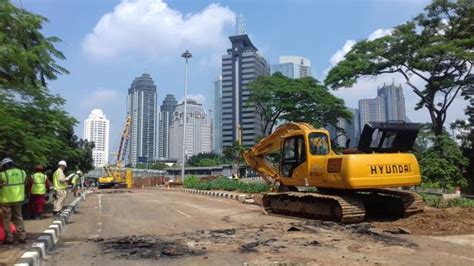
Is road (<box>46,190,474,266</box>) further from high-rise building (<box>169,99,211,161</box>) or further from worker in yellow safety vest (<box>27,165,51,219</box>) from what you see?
high-rise building (<box>169,99,211,161</box>)

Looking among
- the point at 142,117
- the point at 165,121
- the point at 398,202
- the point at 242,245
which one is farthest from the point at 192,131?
the point at 242,245

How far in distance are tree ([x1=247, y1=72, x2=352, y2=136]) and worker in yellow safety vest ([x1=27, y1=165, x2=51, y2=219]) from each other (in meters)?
27.9

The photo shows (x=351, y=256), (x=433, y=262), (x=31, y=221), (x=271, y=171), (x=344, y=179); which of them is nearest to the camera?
(x=433, y=262)

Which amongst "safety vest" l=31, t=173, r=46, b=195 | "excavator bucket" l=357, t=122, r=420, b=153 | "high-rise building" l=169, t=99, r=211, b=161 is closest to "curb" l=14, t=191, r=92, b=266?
"safety vest" l=31, t=173, r=46, b=195

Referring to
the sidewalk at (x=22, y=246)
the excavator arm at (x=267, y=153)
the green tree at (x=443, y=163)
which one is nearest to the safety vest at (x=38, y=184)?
the sidewalk at (x=22, y=246)

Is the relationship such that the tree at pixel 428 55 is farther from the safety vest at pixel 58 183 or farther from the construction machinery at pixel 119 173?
the construction machinery at pixel 119 173

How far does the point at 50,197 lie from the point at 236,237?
43.9 ft

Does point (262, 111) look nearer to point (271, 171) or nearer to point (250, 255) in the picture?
point (271, 171)

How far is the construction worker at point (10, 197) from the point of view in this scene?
408 inches

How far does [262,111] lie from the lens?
4300 cm

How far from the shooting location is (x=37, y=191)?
15.2m

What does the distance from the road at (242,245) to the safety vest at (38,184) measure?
2.04 m

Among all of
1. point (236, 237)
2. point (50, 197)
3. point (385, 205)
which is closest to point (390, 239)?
point (236, 237)

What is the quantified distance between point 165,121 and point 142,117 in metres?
10.9
